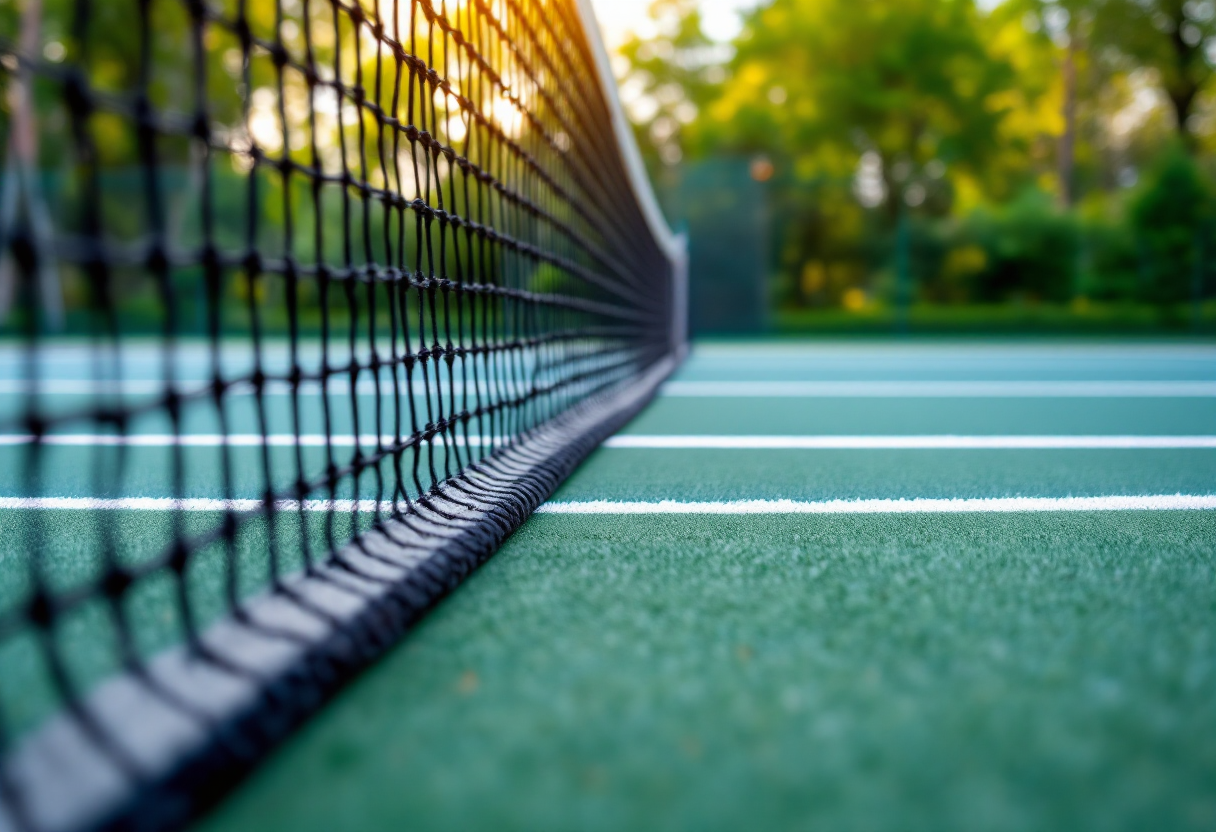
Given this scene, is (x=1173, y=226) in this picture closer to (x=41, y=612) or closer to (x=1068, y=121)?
(x=1068, y=121)

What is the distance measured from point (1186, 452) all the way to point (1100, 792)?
234 cm

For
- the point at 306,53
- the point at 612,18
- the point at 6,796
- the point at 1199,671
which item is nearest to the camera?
the point at 6,796

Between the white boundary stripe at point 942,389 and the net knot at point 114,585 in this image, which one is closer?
the net knot at point 114,585

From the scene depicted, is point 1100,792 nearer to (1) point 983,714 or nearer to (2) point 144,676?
(1) point 983,714

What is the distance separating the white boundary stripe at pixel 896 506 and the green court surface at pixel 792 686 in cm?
3

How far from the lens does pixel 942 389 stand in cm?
516

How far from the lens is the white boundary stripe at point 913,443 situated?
2920 millimetres

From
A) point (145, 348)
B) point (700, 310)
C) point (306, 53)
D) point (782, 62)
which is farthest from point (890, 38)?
point (306, 53)

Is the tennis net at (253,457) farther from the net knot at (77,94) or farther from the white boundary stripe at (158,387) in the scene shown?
the white boundary stripe at (158,387)

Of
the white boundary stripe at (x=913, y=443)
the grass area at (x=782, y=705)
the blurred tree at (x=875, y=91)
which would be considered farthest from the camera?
the blurred tree at (x=875, y=91)

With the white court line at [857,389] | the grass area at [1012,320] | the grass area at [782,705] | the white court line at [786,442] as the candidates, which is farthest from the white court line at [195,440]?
the grass area at [1012,320]

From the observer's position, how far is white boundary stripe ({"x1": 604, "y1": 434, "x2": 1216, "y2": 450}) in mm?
2920

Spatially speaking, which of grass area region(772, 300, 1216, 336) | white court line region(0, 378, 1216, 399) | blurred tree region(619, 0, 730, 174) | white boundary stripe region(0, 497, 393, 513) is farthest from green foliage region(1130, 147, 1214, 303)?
white boundary stripe region(0, 497, 393, 513)

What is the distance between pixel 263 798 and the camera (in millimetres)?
826
